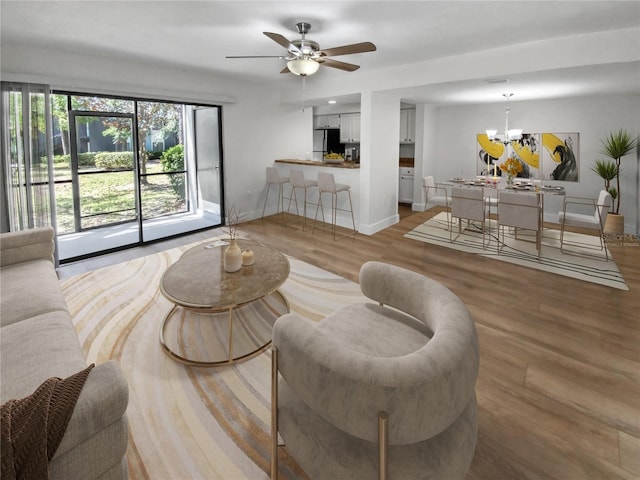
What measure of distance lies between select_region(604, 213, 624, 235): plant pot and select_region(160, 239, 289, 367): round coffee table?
5332 mm

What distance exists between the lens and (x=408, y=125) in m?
7.71

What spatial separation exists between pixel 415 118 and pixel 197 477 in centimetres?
741

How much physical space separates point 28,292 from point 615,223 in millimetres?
7168

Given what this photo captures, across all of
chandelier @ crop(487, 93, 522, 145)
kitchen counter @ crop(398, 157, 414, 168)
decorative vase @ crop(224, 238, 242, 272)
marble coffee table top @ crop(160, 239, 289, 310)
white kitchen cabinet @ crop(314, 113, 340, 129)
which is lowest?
marble coffee table top @ crop(160, 239, 289, 310)

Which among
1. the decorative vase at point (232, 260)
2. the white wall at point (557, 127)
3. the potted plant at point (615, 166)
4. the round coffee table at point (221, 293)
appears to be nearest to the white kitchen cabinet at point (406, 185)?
the white wall at point (557, 127)

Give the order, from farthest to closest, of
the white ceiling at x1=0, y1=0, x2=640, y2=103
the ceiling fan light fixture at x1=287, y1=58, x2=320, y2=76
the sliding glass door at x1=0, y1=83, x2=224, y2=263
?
the sliding glass door at x1=0, y1=83, x2=224, y2=263, the ceiling fan light fixture at x1=287, y1=58, x2=320, y2=76, the white ceiling at x1=0, y1=0, x2=640, y2=103

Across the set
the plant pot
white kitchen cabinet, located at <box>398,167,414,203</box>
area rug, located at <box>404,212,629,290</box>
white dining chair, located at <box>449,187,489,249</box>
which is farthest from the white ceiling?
white kitchen cabinet, located at <box>398,167,414,203</box>

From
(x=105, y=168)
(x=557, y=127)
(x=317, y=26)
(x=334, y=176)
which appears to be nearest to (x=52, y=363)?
(x=317, y=26)

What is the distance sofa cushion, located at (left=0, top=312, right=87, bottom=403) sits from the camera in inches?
59.1

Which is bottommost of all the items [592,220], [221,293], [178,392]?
[178,392]

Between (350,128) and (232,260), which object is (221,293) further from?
(350,128)

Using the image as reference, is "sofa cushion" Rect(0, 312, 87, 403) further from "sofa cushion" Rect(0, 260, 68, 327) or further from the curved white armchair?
the curved white armchair

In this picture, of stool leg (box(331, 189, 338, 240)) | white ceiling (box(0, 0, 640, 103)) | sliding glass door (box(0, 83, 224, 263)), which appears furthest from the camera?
stool leg (box(331, 189, 338, 240))

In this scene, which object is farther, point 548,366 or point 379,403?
point 548,366
